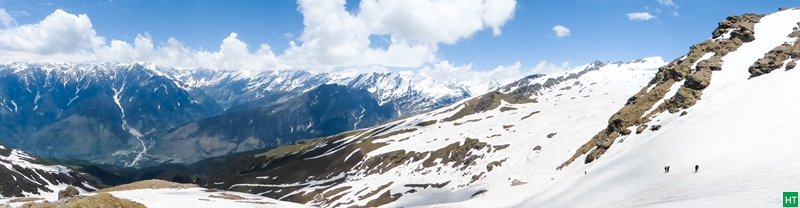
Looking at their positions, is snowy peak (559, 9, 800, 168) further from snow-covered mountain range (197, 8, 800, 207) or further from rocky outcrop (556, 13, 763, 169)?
snow-covered mountain range (197, 8, 800, 207)

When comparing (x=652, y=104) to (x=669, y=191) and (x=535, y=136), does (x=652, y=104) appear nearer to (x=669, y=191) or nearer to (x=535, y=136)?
(x=669, y=191)

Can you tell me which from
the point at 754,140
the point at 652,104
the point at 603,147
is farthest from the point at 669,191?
the point at 652,104

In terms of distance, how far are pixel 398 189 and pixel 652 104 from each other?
83670 millimetres

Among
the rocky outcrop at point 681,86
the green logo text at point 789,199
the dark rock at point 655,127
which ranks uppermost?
the rocky outcrop at point 681,86

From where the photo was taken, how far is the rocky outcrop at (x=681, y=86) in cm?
6100

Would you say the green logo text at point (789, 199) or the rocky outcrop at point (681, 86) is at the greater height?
the rocky outcrop at point (681, 86)

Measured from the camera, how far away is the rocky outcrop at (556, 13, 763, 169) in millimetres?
61000

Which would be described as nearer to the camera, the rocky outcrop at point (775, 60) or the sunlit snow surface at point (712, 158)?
the sunlit snow surface at point (712, 158)

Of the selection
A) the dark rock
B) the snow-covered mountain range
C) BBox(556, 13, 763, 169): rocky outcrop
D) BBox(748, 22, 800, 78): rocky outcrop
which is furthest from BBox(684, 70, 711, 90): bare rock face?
the dark rock

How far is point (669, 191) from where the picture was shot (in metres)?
28.4

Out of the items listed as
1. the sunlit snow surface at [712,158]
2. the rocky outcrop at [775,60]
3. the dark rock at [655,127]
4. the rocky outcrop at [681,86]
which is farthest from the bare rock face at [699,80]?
the dark rock at [655,127]

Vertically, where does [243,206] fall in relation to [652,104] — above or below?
below

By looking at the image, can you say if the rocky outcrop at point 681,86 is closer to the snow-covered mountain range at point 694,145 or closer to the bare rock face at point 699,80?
the bare rock face at point 699,80

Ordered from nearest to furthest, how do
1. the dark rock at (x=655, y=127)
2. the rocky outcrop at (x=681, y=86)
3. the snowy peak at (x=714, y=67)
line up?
the dark rock at (x=655, y=127)
the snowy peak at (x=714, y=67)
the rocky outcrop at (x=681, y=86)
